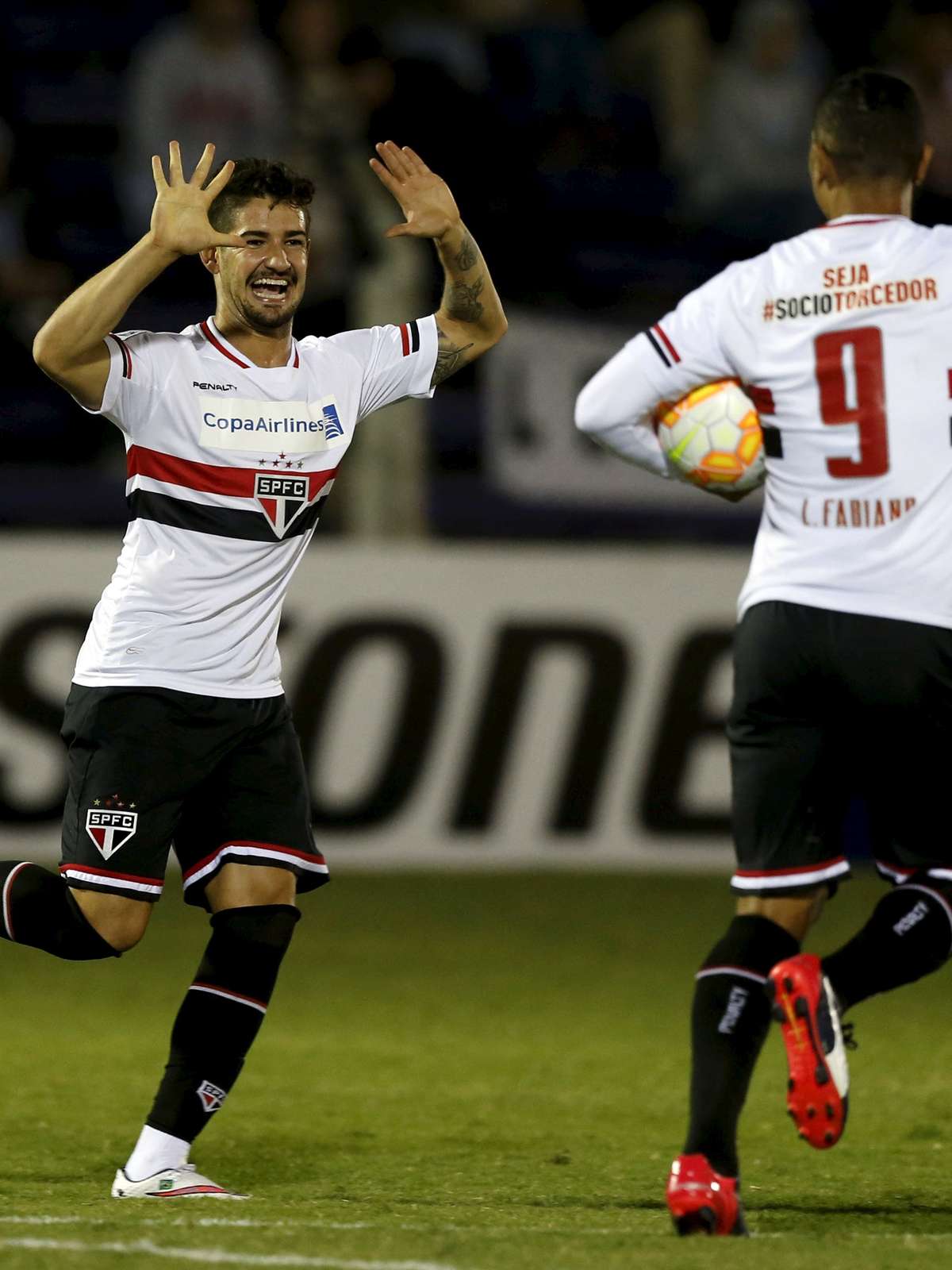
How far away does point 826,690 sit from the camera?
12.6 feet

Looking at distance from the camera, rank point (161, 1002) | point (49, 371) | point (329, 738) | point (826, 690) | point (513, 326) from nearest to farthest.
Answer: point (826, 690), point (49, 371), point (161, 1002), point (329, 738), point (513, 326)

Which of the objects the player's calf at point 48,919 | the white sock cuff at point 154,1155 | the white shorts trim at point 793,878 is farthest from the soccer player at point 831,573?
the player's calf at point 48,919

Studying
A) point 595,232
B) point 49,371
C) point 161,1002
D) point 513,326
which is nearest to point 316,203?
point 513,326

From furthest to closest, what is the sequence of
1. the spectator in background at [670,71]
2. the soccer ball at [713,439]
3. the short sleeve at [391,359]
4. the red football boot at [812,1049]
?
the spectator in background at [670,71], the short sleeve at [391,359], the soccer ball at [713,439], the red football boot at [812,1049]

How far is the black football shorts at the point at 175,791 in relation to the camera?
14.8ft

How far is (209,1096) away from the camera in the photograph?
4605 mm

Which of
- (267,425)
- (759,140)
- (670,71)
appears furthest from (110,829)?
(670,71)

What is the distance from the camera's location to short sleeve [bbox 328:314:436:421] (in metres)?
4.84

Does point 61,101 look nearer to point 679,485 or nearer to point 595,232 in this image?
point 595,232

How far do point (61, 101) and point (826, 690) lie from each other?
8.97 metres

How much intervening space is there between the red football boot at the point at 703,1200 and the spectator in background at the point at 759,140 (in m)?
8.80

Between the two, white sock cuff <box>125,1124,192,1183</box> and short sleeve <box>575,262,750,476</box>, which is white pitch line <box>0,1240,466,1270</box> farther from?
short sleeve <box>575,262,750,476</box>

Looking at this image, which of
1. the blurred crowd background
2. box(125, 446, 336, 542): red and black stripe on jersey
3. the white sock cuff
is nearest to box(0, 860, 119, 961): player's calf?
the white sock cuff

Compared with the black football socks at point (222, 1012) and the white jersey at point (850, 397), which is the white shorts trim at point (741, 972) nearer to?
the white jersey at point (850, 397)
